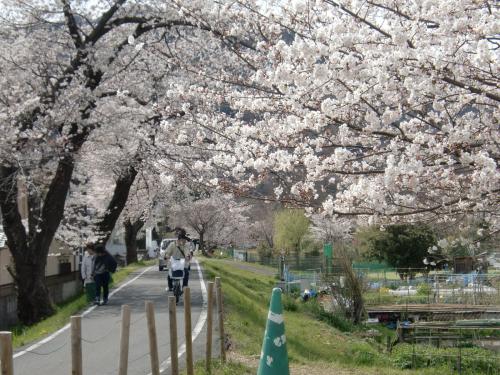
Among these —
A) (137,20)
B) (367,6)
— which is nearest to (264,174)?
(367,6)

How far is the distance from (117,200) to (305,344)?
36.6 feet

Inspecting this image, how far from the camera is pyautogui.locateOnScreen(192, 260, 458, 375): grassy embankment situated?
1080cm

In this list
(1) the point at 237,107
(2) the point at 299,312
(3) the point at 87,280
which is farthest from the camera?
(2) the point at 299,312

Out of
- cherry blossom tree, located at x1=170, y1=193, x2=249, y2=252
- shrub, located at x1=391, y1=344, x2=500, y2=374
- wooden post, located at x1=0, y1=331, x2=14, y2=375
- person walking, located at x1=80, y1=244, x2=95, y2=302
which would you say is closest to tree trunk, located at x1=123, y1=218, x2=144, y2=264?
cherry blossom tree, located at x1=170, y1=193, x2=249, y2=252

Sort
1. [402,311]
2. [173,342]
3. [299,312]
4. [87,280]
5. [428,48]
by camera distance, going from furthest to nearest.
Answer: [402,311]
[299,312]
[87,280]
[173,342]
[428,48]

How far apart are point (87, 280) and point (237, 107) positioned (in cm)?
1052

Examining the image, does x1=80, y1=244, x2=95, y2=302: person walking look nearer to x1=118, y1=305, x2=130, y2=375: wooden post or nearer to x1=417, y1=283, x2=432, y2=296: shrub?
x1=118, y1=305, x2=130, y2=375: wooden post

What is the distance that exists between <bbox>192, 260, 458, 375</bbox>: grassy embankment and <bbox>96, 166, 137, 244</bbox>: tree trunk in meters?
4.90

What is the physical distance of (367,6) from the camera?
659 cm

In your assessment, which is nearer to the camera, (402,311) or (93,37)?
(93,37)

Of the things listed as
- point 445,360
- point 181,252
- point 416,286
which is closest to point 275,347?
point 181,252

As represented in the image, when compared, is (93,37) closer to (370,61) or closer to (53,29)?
(53,29)

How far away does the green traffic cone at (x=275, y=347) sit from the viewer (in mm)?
7898

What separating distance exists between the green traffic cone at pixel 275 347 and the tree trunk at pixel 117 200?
42.9 feet
